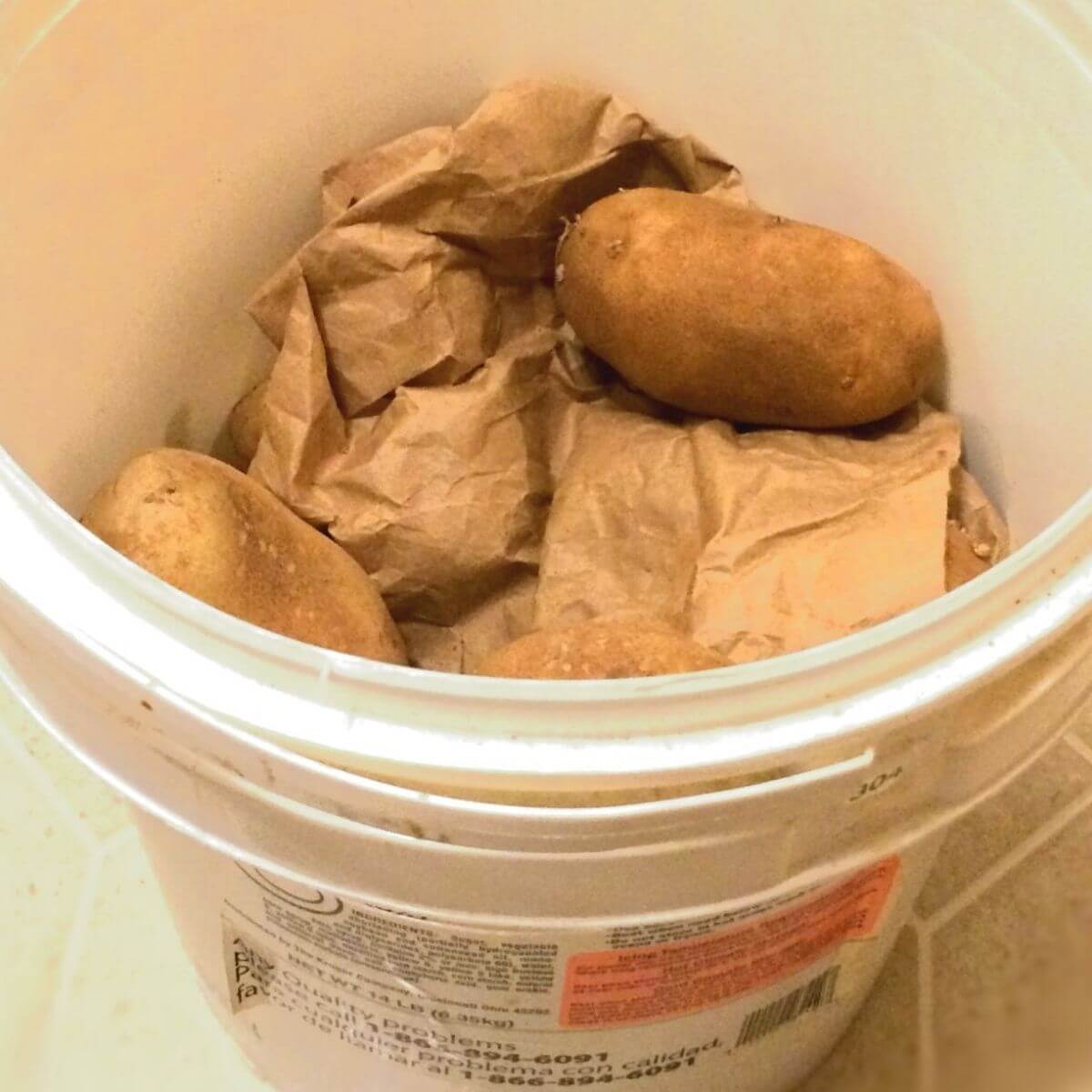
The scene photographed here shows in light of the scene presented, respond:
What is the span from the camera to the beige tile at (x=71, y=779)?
2.61 feet

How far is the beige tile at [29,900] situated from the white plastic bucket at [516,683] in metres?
0.13

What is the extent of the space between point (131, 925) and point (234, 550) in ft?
1.07

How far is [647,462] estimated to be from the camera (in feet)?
2.24

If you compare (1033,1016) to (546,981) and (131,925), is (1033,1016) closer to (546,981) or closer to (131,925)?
(546,981)

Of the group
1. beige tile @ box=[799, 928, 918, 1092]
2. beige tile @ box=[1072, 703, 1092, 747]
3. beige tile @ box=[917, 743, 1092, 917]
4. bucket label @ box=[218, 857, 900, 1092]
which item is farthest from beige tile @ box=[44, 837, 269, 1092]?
beige tile @ box=[1072, 703, 1092, 747]

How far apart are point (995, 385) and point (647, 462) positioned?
19 centimetres

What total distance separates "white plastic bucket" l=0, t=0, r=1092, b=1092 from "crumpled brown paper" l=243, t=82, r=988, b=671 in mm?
39

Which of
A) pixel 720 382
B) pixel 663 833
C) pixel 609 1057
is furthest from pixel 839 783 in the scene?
pixel 720 382

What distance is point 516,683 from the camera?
1.08ft

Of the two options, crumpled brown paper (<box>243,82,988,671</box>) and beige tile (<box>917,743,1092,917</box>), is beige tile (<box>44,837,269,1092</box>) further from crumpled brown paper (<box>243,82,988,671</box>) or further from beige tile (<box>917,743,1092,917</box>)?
beige tile (<box>917,743,1092,917</box>)

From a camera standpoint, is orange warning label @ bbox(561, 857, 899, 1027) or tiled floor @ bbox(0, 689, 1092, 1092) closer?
orange warning label @ bbox(561, 857, 899, 1027)

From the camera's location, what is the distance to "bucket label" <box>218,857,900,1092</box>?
425 mm

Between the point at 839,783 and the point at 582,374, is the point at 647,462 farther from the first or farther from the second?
the point at 839,783

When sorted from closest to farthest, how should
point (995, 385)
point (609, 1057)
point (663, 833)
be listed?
point (663, 833) < point (609, 1057) < point (995, 385)
